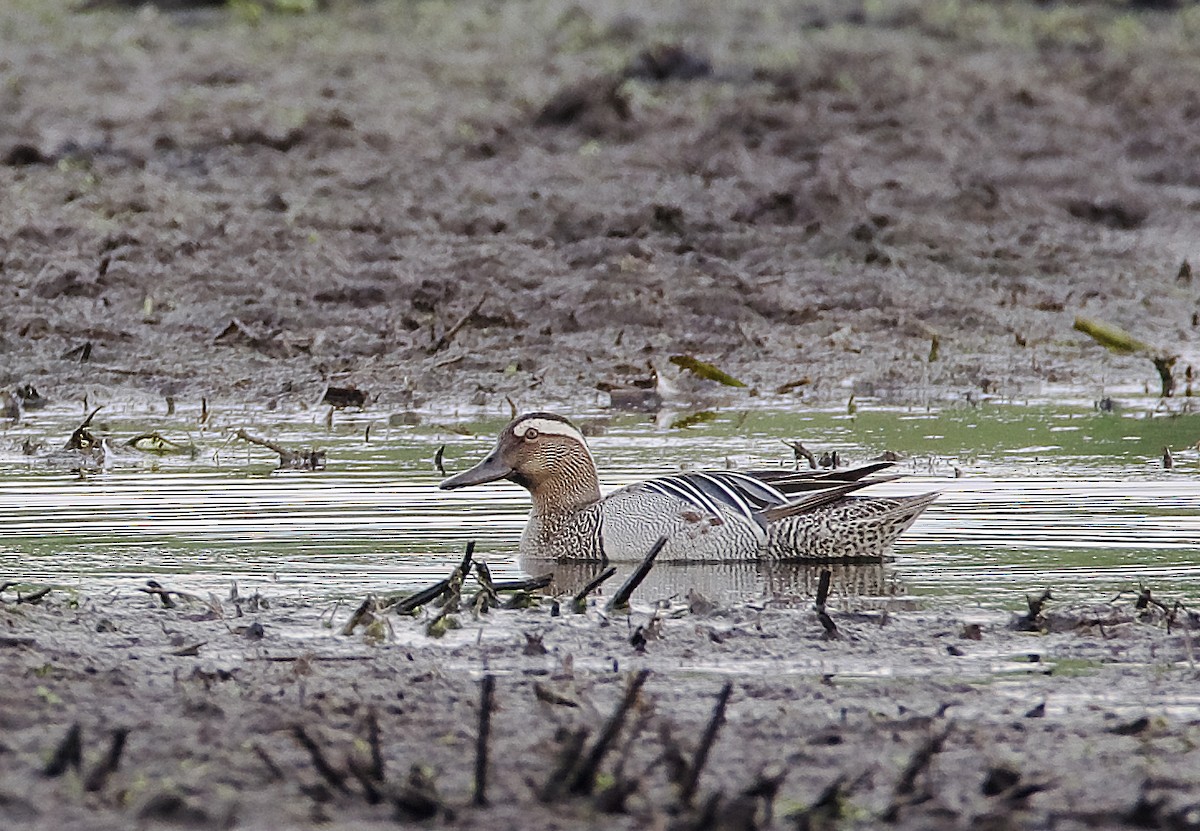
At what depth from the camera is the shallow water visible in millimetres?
7570

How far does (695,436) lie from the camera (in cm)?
1084

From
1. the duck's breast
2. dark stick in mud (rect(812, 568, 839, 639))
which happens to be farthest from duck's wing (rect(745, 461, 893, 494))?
dark stick in mud (rect(812, 568, 839, 639))

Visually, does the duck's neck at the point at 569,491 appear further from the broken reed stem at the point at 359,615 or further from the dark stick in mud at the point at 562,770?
the dark stick in mud at the point at 562,770

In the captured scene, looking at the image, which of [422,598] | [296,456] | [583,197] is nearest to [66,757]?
[422,598]

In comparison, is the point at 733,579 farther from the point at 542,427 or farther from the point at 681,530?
the point at 542,427

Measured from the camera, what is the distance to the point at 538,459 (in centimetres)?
887

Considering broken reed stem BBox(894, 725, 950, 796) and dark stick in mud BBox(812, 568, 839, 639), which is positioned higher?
dark stick in mud BBox(812, 568, 839, 639)

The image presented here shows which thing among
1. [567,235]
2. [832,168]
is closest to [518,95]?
[832,168]

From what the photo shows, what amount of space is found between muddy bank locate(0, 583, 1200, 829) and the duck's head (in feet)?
6.07

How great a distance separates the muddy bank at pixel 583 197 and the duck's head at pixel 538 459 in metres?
3.17

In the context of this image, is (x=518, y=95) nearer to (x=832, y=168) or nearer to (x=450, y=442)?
(x=832, y=168)

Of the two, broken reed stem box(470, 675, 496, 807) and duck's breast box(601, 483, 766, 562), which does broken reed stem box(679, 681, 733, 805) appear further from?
duck's breast box(601, 483, 766, 562)

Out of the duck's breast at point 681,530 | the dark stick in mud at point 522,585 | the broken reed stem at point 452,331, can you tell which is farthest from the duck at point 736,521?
the broken reed stem at point 452,331

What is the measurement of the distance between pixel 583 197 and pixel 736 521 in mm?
10497
